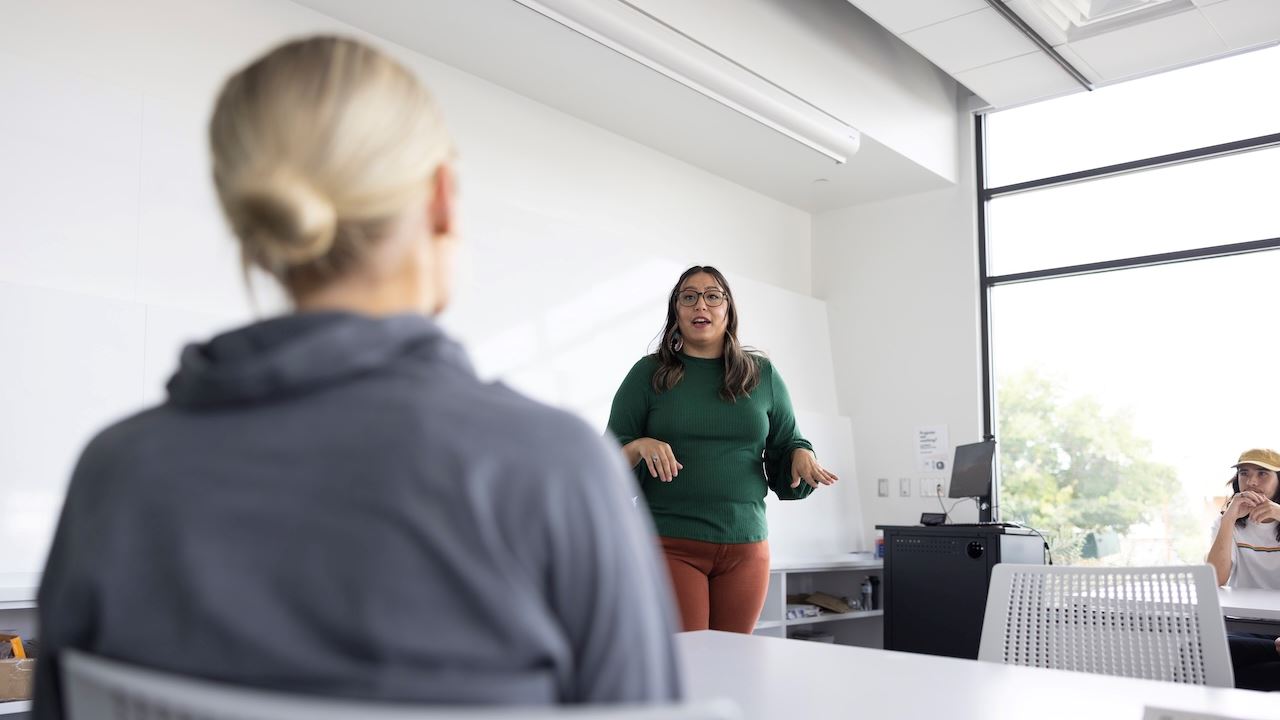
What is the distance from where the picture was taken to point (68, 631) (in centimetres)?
64

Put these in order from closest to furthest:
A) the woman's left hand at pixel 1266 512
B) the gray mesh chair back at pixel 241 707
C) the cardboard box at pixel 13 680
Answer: the gray mesh chair back at pixel 241 707 → the cardboard box at pixel 13 680 → the woman's left hand at pixel 1266 512

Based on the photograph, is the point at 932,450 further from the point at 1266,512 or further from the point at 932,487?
the point at 1266,512

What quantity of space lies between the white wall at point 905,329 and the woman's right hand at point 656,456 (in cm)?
386

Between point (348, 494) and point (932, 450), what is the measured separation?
5.66 metres

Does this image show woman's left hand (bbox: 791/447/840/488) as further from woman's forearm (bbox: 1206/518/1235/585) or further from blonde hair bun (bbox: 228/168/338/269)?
woman's forearm (bbox: 1206/518/1235/585)

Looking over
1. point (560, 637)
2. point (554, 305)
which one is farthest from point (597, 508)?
point (554, 305)

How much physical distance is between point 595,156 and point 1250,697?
14.0ft

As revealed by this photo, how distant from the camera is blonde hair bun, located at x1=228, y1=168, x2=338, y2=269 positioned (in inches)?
24.0

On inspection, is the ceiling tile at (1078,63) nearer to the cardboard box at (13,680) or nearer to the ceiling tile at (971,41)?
the ceiling tile at (971,41)

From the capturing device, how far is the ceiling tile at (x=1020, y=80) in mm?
4953

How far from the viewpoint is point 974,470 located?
4988 mm

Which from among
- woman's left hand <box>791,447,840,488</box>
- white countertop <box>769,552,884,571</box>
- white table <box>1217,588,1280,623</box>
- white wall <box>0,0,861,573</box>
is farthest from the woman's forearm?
white wall <box>0,0,861,573</box>

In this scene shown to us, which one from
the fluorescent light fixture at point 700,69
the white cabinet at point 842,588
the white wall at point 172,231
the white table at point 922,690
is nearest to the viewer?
the white table at point 922,690

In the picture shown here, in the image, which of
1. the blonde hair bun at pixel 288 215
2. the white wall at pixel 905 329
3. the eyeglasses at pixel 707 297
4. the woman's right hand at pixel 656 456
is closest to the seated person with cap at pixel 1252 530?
the white wall at pixel 905 329
